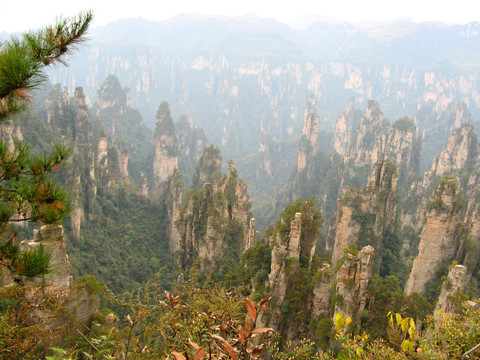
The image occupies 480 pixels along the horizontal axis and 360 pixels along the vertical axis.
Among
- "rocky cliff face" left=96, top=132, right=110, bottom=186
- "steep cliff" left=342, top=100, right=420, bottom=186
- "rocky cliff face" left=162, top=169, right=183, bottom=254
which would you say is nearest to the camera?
"rocky cliff face" left=162, top=169, right=183, bottom=254

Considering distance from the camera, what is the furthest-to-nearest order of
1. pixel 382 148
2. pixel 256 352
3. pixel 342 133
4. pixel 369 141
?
pixel 342 133, pixel 369 141, pixel 382 148, pixel 256 352

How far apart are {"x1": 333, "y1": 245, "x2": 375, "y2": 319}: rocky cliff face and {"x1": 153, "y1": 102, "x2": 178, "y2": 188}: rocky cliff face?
170 feet

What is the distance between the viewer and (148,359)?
16.2ft

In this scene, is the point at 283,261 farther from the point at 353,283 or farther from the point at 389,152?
the point at 389,152

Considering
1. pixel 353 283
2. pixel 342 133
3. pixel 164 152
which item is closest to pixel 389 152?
pixel 342 133

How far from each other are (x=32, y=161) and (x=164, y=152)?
60.1m

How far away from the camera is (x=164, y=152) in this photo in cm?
6406

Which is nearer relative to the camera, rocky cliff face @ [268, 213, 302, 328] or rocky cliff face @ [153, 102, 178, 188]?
rocky cliff face @ [268, 213, 302, 328]

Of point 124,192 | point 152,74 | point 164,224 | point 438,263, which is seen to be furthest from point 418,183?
point 152,74

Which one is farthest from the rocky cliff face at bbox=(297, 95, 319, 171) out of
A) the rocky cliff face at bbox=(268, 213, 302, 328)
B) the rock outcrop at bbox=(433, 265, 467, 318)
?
the rock outcrop at bbox=(433, 265, 467, 318)

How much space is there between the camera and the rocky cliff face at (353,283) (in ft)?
45.2

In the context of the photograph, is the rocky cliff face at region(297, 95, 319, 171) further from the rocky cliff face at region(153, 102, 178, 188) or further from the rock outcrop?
the rock outcrop

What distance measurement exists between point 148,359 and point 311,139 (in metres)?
70.8

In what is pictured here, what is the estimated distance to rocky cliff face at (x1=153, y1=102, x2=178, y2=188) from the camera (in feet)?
208
